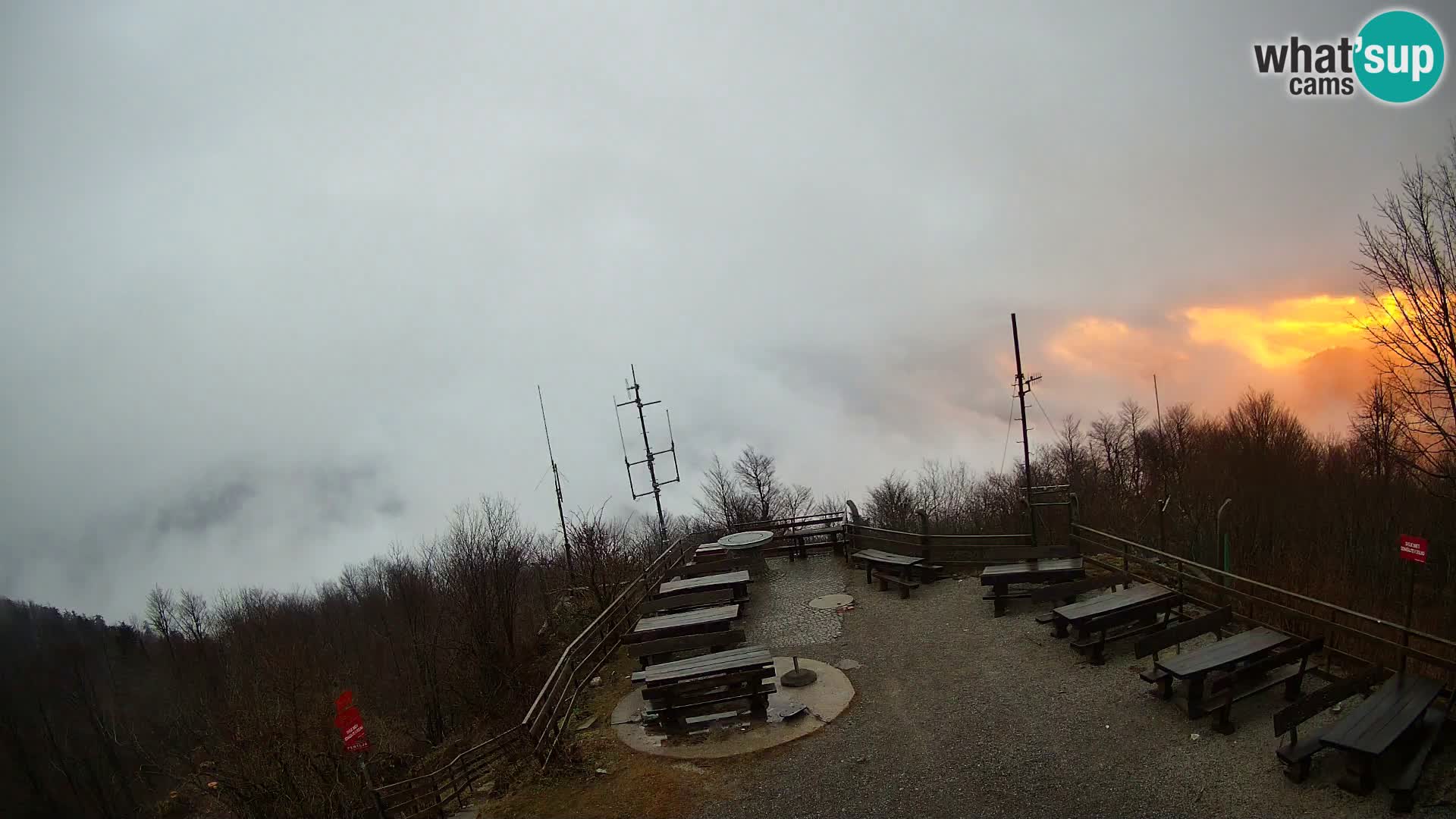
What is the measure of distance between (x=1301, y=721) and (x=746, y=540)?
14.0 metres

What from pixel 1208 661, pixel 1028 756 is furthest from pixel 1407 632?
pixel 1028 756

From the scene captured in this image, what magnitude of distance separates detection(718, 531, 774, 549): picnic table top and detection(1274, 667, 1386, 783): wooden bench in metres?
13.2

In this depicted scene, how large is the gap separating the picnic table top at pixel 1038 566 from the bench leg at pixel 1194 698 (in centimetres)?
548

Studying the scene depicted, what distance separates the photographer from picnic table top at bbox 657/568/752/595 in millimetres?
16734

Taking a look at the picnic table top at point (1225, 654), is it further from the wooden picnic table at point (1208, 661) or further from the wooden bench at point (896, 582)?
the wooden bench at point (896, 582)

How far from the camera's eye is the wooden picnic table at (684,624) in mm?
13156

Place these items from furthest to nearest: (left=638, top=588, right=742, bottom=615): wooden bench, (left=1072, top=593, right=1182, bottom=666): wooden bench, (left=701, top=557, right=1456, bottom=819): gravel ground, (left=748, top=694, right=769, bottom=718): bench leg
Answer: (left=638, top=588, right=742, bottom=615): wooden bench
(left=1072, top=593, right=1182, bottom=666): wooden bench
(left=748, top=694, right=769, bottom=718): bench leg
(left=701, top=557, right=1456, bottom=819): gravel ground

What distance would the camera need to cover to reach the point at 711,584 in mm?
16812

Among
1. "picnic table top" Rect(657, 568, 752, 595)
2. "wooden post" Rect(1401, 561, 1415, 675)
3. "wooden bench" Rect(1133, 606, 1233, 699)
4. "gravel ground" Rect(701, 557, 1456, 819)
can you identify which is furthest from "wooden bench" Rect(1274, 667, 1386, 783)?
"picnic table top" Rect(657, 568, 752, 595)

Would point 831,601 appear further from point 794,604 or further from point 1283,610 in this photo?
point 1283,610

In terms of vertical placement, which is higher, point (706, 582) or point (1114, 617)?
point (1114, 617)

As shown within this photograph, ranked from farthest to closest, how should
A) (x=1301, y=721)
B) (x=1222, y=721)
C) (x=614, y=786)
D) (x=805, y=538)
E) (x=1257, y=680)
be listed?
1. (x=805, y=538)
2. (x=1257, y=680)
3. (x=614, y=786)
4. (x=1222, y=721)
5. (x=1301, y=721)

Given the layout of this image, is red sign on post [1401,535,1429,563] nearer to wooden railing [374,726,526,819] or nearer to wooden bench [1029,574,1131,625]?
wooden bench [1029,574,1131,625]

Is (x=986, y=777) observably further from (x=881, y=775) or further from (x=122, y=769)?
(x=122, y=769)
